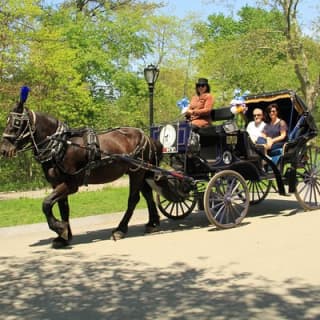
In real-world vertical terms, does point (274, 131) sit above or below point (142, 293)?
above

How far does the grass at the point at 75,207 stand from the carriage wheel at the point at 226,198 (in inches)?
115

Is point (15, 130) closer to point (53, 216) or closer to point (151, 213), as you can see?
point (53, 216)

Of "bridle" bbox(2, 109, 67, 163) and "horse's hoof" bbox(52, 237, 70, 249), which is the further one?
"horse's hoof" bbox(52, 237, 70, 249)

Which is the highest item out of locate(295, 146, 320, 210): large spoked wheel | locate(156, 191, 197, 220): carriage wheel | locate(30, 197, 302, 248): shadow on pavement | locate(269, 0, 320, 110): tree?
locate(269, 0, 320, 110): tree

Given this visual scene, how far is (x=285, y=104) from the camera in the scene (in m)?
12.6

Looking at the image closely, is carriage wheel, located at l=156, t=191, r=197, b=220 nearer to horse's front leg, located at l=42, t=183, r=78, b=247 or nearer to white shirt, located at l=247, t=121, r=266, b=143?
white shirt, located at l=247, t=121, r=266, b=143

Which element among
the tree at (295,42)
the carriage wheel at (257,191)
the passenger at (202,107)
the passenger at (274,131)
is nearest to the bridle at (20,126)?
the passenger at (202,107)

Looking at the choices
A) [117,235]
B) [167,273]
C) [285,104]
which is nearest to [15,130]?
[117,235]

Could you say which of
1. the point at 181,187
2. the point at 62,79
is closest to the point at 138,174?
the point at 181,187

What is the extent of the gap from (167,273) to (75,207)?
612cm

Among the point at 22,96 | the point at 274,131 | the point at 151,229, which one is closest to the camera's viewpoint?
the point at 22,96

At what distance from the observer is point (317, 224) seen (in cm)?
1010

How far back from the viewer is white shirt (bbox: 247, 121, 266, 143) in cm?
1167

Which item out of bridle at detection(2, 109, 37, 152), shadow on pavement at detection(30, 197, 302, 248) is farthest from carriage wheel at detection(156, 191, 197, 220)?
bridle at detection(2, 109, 37, 152)
